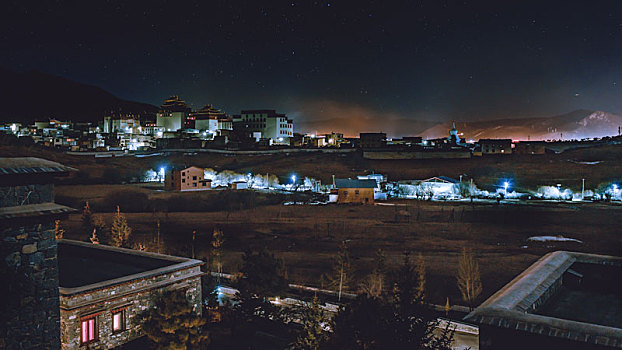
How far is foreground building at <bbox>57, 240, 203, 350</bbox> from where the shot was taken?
948 centimetres

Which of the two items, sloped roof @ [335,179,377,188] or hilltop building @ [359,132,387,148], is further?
hilltop building @ [359,132,387,148]

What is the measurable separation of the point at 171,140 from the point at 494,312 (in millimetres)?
80279

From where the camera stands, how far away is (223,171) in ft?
192

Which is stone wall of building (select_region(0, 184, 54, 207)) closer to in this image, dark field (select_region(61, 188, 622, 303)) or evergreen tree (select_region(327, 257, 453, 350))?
evergreen tree (select_region(327, 257, 453, 350))

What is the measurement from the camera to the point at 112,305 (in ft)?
33.3

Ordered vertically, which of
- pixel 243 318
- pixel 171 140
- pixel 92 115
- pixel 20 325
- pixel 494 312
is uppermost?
pixel 92 115

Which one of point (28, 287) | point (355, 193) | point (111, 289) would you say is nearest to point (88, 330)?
point (111, 289)

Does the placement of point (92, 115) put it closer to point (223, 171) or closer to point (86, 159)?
point (86, 159)

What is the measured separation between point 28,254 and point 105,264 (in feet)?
25.8

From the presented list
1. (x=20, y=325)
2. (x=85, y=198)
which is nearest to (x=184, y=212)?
(x=85, y=198)

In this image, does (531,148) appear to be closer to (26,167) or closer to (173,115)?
(173,115)

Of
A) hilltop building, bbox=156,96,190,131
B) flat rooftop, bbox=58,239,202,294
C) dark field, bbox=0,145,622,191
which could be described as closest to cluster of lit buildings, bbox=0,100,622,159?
hilltop building, bbox=156,96,190,131

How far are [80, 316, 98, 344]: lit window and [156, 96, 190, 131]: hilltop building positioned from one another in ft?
279

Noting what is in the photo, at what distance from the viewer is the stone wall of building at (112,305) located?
938cm
